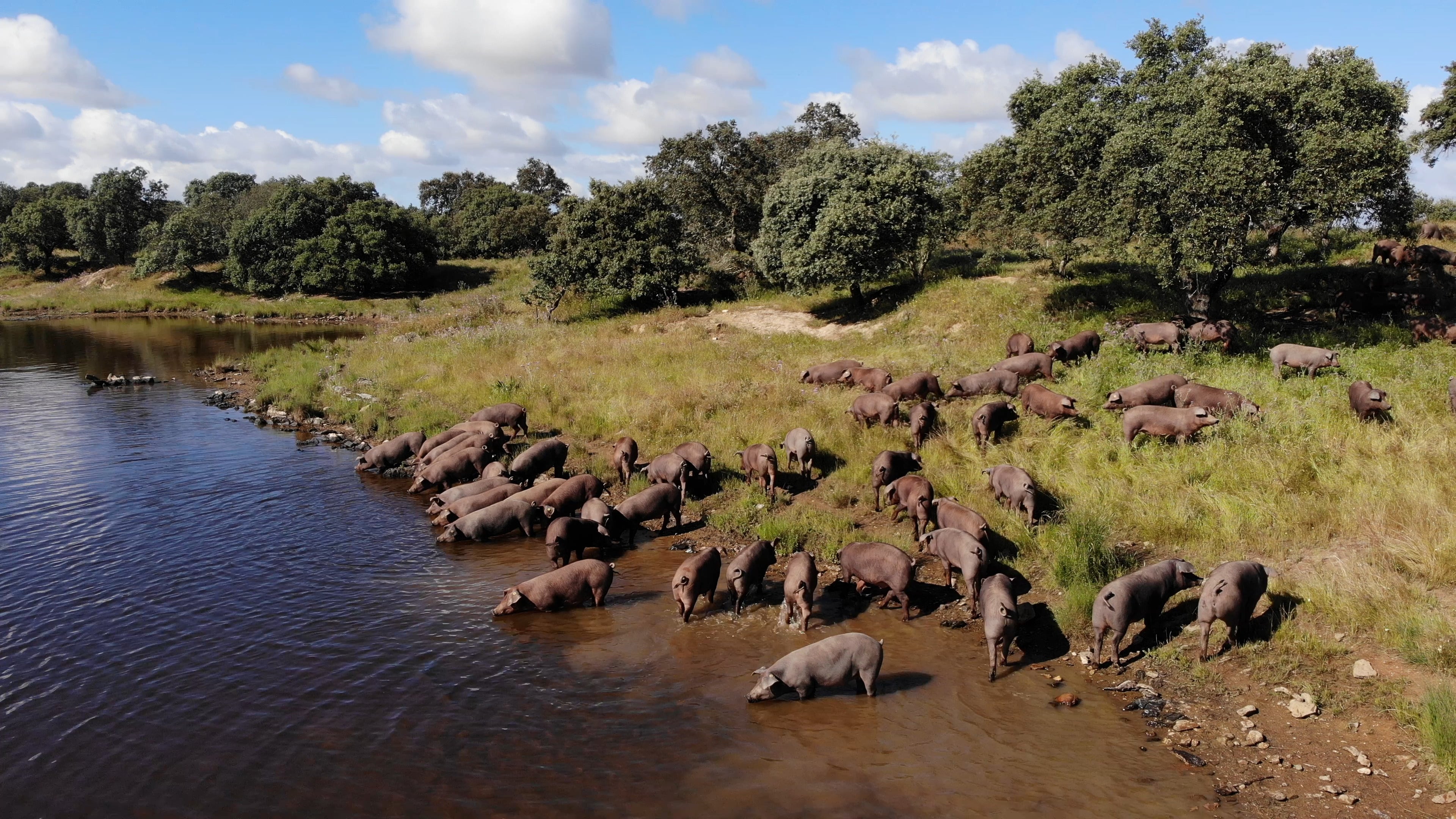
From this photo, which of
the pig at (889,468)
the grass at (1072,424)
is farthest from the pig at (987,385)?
the pig at (889,468)

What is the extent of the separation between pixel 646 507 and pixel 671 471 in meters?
1.22

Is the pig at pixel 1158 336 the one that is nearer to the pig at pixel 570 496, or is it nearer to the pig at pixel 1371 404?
the pig at pixel 1371 404

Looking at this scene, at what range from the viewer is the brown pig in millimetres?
8984

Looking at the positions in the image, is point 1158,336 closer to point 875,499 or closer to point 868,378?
point 868,378

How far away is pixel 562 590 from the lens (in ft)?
36.3

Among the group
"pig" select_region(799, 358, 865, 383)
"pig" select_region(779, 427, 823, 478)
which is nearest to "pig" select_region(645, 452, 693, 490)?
"pig" select_region(779, 427, 823, 478)

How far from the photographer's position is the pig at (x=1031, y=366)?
717 inches

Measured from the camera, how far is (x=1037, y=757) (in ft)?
24.9

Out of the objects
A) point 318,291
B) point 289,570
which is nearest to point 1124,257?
point 289,570

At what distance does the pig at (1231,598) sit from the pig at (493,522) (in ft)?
35.2

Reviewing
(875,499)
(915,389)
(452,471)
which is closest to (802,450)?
(875,499)

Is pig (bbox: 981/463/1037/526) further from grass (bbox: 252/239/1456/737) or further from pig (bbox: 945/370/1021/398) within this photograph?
pig (bbox: 945/370/1021/398)

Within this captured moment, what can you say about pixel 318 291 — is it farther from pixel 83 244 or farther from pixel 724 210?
pixel 724 210

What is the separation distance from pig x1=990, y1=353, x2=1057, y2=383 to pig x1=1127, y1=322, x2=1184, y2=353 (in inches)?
121
